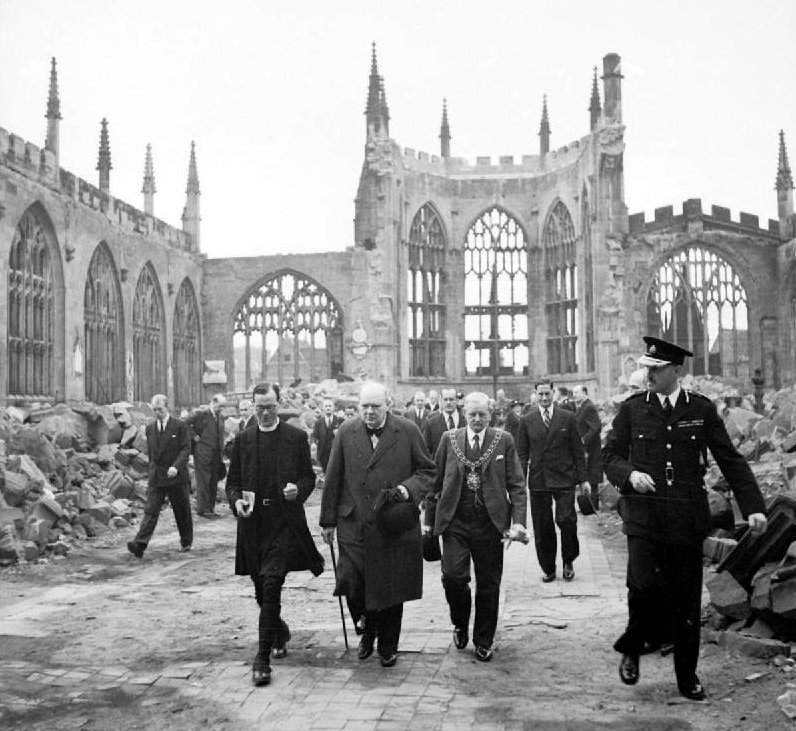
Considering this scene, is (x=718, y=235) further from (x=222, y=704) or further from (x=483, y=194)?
(x=222, y=704)

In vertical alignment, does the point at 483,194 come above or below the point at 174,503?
above

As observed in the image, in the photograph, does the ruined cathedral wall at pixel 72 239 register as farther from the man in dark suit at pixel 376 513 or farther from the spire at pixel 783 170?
the spire at pixel 783 170

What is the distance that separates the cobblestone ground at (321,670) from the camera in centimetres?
493

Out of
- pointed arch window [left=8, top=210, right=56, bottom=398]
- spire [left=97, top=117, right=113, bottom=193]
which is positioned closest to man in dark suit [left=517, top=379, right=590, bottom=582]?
pointed arch window [left=8, top=210, right=56, bottom=398]

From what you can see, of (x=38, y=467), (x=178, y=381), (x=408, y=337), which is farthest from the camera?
(x=408, y=337)

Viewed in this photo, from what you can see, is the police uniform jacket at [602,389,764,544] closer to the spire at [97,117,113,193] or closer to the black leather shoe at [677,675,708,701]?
the black leather shoe at [677,675,708,701]

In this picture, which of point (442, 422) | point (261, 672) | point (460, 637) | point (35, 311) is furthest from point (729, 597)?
point (35, 311)

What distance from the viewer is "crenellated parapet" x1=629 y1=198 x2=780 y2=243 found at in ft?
110

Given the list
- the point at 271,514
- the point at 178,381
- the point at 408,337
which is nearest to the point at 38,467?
the point at 271,514

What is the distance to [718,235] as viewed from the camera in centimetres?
3356

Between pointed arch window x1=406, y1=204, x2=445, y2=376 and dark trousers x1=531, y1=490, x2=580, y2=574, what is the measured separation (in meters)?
26.8

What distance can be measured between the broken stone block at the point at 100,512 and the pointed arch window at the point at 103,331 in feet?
44.4

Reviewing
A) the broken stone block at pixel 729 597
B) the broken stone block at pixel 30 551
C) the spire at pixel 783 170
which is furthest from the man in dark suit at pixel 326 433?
the spire at pixel 783 170

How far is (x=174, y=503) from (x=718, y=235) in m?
27.1
